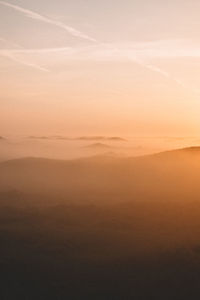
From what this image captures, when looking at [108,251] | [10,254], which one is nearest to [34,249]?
[10,254]

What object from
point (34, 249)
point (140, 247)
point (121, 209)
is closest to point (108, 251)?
point (140, 247)

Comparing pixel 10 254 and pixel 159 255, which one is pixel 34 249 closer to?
pixel 10 254

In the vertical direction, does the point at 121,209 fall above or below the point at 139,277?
below

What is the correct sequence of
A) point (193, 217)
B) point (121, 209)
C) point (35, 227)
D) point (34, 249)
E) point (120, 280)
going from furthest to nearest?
1. point (121, 209)
2. point (193, 217)
3. point (35, 227)
4. point (34, 249)
5. point (120, 280)

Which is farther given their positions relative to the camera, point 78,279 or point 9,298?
point 78,279

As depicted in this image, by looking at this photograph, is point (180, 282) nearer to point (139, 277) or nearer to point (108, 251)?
point (139, 277)

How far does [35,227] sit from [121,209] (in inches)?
2099

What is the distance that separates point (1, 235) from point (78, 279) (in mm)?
46423

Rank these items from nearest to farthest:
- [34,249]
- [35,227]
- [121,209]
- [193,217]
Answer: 1. [34,249]
2. [35,227]
3. [193,217]
4. [121,209]

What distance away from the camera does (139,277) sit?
98625 mm

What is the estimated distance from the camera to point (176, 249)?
119 meters

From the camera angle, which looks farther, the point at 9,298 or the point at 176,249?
the point at 176,249

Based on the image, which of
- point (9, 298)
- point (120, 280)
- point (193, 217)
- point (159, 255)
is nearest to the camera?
point (9, 298)

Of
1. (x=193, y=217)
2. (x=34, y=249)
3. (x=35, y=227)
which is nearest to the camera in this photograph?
(x=34, y=249)
